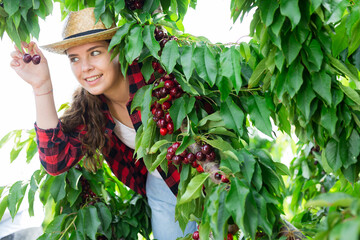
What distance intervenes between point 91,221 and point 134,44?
739 mm

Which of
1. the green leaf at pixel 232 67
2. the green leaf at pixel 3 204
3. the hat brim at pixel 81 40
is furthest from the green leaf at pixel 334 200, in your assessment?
the green leaf at pixel 3 204

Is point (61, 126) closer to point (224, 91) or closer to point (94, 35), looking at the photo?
point (94, 35)

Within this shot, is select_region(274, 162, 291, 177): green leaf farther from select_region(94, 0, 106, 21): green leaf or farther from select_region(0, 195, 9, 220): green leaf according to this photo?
select_region(0, 195, 9, 220): green leaf

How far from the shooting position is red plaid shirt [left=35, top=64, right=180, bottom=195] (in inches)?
55.7

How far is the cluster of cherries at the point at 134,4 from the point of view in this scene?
128cm

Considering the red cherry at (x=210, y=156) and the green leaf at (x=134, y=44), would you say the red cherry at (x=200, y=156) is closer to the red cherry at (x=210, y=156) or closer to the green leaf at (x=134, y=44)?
the red cherry at (x=210, y=156)

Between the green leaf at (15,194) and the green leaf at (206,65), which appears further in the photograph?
the green leaf at (15,194)

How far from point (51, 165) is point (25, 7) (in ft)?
1.93

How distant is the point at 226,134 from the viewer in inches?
44.5

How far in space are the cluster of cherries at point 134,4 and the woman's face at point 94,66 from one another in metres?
0.20

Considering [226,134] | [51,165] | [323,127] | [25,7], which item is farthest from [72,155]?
[323,127]

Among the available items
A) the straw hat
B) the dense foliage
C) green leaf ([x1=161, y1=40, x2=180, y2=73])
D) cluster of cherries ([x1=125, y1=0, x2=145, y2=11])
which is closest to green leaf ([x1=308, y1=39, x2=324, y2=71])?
the dense foliage

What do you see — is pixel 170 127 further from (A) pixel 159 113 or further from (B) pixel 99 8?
(B) pixel 99 8

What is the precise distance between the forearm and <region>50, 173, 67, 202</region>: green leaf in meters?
0.26
